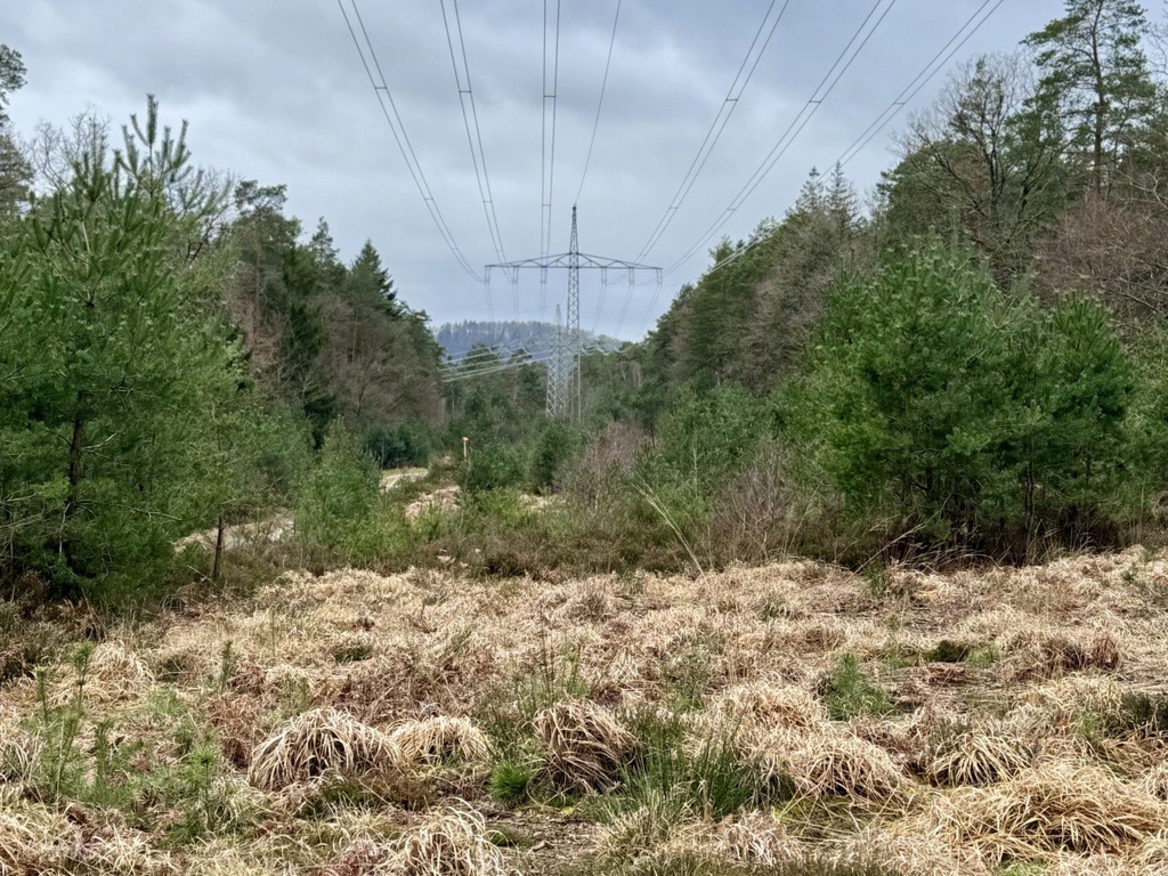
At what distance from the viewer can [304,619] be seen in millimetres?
9148

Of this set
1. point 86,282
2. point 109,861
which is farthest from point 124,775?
point 86,282

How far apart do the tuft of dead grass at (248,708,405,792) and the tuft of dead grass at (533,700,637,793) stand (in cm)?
74

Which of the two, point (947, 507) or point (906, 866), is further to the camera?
point (947, 507)

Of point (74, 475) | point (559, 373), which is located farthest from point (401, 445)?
point (74, 475)

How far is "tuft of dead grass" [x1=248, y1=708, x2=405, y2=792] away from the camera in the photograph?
15.0 ft

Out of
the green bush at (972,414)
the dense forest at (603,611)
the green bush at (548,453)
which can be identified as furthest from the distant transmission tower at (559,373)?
the green bush at (972,414)

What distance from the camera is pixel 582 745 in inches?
193

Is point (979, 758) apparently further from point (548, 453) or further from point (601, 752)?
point (548, 453)

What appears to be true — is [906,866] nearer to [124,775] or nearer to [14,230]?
[124,775]

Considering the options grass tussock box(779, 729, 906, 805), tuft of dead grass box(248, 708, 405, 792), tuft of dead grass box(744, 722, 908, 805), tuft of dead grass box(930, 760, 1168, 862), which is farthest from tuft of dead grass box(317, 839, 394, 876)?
tuft of dead grass box(930, 760, 1168, 862)

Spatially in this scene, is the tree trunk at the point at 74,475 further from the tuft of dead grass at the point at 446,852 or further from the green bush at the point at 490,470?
the green bush at the point at 490,470

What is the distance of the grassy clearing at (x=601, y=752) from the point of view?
364 cm

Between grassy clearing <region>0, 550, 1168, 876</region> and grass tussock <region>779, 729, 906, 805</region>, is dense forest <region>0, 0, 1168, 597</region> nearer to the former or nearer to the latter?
grassy clearing <region>0, 550, 1168, 876</region>

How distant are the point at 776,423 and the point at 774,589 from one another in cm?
1669
